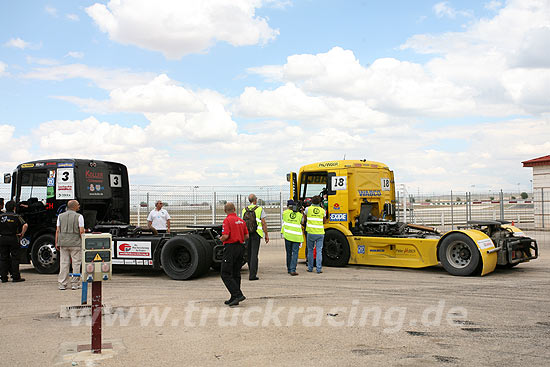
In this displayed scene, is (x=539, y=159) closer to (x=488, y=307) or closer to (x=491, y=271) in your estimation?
(x=491, y=271)

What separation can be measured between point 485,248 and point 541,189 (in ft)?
36.4

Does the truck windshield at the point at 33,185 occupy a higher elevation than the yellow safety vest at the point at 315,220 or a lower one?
higher

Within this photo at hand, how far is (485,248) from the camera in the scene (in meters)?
11.0

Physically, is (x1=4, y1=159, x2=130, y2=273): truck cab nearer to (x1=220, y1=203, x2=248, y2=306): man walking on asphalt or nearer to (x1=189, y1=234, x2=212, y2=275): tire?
(x1=189, y1=234, x2=212, y2=275): tire

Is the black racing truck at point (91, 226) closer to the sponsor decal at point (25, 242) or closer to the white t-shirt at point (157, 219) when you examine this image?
the sponsor decal at point (25, 242)

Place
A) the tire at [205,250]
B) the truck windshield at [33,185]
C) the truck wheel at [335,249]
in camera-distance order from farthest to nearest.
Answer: the truck wheel at [335,249], the truck windshield at [33,185], the tire at [205,250]

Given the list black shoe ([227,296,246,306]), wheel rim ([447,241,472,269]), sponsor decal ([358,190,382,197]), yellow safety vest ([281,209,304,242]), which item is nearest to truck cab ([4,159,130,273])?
yellow safety vest ([281,209,304,242])

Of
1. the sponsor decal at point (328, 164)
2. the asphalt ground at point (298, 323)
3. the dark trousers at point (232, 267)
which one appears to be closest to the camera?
the asphalt ground at point (298, 323)

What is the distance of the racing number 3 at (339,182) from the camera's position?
42.4ft

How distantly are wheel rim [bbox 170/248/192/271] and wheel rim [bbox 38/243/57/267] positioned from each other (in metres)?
2.85

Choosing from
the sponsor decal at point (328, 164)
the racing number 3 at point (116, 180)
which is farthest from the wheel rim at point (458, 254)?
the racing number 3 at point (116, 180)

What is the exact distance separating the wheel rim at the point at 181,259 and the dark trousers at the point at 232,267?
119 inches

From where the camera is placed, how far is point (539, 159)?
22391 millimetres

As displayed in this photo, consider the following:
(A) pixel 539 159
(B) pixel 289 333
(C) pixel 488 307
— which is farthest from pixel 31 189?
(A) pixel 539 159
